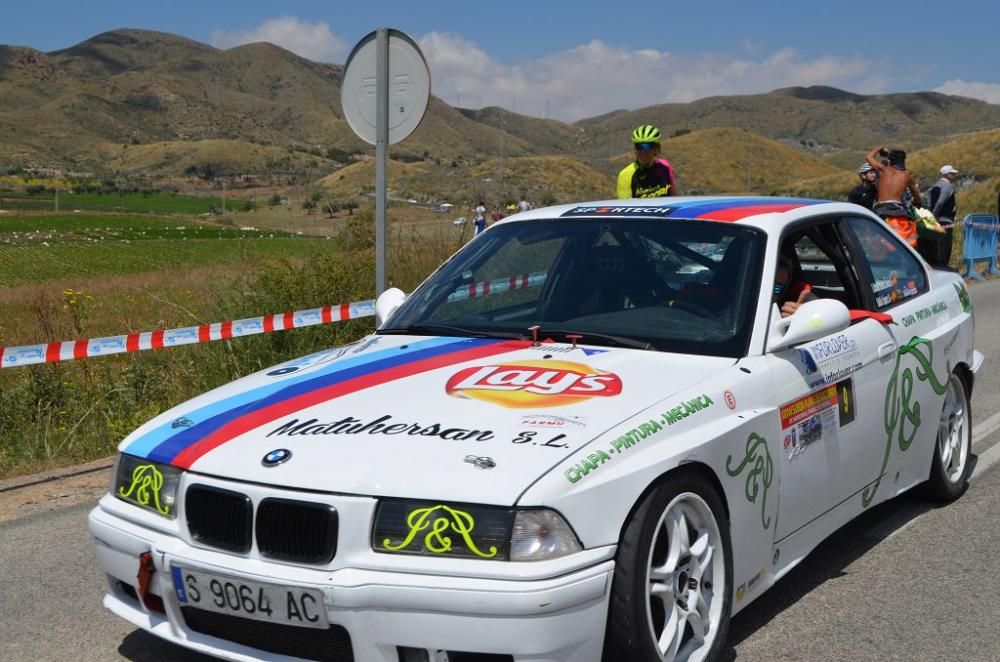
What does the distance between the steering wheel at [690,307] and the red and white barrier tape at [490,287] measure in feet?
2.60

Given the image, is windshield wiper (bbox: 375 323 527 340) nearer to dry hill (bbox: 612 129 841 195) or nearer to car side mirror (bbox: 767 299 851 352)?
car side mirror (bbox: 767 299 851 352)

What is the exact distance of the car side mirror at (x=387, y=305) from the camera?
5.06 m

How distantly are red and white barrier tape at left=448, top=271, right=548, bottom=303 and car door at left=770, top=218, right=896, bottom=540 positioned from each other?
1.16m

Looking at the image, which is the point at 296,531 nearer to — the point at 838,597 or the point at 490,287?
the point at 490,287

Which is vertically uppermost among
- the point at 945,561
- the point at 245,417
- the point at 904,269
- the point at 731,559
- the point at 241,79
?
the point at 241,79

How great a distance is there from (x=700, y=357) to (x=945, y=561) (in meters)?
1.83

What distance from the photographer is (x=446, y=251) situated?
42.0 ft

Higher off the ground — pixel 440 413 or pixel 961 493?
pixel 440 413

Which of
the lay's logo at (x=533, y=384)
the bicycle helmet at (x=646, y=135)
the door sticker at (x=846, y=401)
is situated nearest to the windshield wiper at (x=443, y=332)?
the lay's logo at (x=533, y=384)

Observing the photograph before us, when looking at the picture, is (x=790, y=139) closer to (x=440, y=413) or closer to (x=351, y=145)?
(x=351, y=145)

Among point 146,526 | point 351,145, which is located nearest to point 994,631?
point 146,526

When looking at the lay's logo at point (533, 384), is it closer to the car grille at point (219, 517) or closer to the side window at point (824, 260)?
the car grille at point (219, 517)

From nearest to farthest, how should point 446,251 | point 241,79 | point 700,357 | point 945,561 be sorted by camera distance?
point 700,357 < point 945,561 < point 446,251 < point 241,79

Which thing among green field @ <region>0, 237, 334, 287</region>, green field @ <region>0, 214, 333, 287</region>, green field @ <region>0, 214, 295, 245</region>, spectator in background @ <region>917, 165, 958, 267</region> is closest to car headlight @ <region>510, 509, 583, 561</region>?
spectator in background @ <region>917, 165, 958, 267</region>
